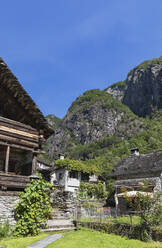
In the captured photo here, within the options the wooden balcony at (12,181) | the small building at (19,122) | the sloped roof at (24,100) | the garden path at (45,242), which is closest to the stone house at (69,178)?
the small building at (19,122)

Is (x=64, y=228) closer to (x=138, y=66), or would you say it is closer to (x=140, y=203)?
(x=140, y=203)

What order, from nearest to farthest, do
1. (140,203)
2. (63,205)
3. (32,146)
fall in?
(140,203) < (32,146) < (63,205)

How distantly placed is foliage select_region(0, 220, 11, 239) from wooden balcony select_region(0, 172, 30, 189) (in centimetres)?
209

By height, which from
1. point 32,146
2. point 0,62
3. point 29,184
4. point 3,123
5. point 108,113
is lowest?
point 29,184

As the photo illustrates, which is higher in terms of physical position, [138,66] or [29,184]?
[138,66]

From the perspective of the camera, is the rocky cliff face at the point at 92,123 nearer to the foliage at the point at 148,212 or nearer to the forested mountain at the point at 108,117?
the forested mountain at the point at 108,117

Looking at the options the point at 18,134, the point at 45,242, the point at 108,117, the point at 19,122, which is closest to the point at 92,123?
the point at 108,117

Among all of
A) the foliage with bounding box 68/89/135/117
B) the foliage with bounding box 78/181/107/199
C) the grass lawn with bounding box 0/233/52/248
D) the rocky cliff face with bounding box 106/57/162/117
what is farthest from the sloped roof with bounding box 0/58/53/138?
the foliage with bounding box 68/89/135/117

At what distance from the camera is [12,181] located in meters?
13.6

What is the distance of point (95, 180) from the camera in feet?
157

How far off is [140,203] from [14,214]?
6.59 m

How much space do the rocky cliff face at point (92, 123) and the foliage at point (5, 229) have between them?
134270mm

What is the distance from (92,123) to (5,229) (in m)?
155

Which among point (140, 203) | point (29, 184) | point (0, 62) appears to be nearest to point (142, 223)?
point (140, 203)
